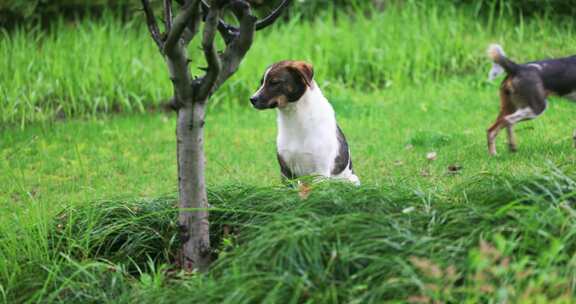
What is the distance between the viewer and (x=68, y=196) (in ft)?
23.0

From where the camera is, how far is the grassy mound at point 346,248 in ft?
12.1

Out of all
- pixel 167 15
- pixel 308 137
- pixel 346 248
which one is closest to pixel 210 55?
pixel 167 15

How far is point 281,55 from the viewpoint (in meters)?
10.3


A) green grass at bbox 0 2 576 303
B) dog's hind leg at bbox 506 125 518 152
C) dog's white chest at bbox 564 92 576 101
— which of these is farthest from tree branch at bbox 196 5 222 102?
dog's white chest at bbox 564 92 576 101

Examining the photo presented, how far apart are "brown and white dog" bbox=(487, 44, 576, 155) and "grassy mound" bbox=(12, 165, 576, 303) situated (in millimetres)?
2632

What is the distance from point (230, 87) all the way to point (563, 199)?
6240 mm

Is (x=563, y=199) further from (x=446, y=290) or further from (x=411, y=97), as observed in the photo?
(x=411, y=97)

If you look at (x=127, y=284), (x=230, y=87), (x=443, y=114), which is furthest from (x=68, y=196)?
(x=443, y=114)

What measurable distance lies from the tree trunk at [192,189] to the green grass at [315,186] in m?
0.13

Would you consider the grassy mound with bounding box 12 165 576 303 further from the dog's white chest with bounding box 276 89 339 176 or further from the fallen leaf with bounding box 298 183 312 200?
the dog's white chest with bounding box 276 89 339 176

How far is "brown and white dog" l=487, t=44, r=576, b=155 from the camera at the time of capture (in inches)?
288

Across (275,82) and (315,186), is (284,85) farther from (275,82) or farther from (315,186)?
(315,186)

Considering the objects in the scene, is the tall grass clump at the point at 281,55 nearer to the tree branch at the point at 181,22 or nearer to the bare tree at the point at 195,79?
the bare tree at the point at 195,79

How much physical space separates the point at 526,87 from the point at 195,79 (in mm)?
3781
